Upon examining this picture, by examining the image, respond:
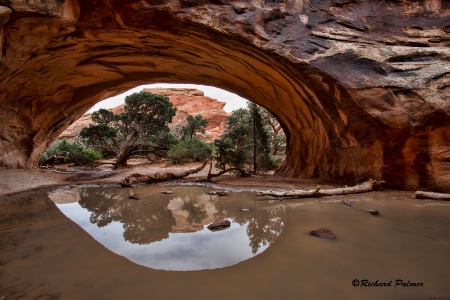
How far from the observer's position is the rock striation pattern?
5.48 m

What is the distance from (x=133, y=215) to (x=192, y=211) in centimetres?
98

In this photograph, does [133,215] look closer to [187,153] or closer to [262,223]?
[262,223]

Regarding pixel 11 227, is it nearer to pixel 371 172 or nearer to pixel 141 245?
pixel 141 245

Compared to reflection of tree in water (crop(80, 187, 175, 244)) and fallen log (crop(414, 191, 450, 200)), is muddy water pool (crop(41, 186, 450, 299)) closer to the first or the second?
reflection of tree in water (crop(80, 187, 175, 244))

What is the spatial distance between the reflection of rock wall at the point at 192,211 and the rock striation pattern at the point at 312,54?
13.4 feet

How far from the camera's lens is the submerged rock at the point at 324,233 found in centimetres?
270

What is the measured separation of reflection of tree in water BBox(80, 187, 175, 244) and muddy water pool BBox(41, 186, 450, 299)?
15 mm

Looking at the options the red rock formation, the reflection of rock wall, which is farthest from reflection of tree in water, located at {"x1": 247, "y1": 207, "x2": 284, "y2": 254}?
the red rock formation

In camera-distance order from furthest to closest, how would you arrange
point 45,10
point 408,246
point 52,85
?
point 52,85 → point 45,10 → point 408,246

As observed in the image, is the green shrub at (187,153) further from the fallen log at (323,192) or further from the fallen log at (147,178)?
the fallen log at (323,192)

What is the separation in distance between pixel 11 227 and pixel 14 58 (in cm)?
495

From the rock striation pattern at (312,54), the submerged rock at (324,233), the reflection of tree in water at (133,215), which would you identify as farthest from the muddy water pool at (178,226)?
the rock striation pattern at (312,54)

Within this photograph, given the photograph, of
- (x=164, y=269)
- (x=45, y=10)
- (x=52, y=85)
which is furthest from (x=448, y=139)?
(x=52, y=85)

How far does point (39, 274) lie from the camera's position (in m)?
1.90
